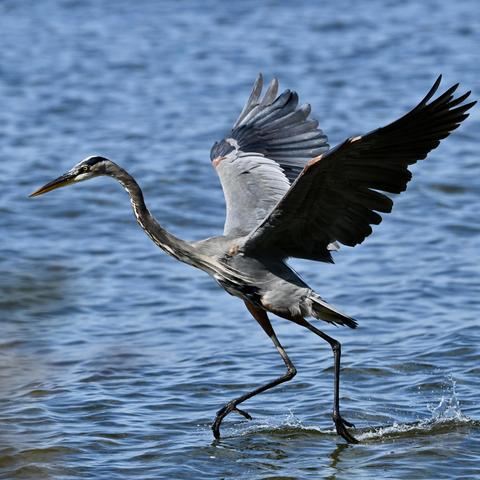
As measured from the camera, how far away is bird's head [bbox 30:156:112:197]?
6613 mm

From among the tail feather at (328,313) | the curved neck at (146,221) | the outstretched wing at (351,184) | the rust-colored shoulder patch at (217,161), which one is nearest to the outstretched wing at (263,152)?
the rust-colored shoulder patch at (217,161)

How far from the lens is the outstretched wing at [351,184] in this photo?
Result: 5930mm

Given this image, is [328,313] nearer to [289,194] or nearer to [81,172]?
[289,194]

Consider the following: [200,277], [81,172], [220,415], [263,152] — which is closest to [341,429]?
[220,415]

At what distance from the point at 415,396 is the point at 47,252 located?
4634 mm

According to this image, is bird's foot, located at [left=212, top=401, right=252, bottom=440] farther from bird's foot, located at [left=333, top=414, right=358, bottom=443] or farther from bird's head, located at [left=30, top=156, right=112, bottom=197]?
bird's head, located at [left=30, top=156, right=112, bottom=197]

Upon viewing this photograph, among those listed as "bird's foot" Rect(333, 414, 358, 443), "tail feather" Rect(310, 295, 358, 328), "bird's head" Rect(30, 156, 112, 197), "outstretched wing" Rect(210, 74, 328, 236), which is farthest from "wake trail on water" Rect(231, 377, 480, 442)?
"bird's head" Rect(30, 156, 112, 197)

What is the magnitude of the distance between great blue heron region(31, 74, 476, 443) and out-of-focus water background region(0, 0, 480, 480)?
0.51m

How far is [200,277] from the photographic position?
10445 mm

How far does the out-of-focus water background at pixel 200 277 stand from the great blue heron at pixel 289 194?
1.68 ft

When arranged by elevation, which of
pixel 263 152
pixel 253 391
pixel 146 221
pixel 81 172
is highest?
pixel 263 152

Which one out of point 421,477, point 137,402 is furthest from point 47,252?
point 421,477

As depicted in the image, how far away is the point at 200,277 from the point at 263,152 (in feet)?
8.69

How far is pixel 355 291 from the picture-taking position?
9883 millimetres
